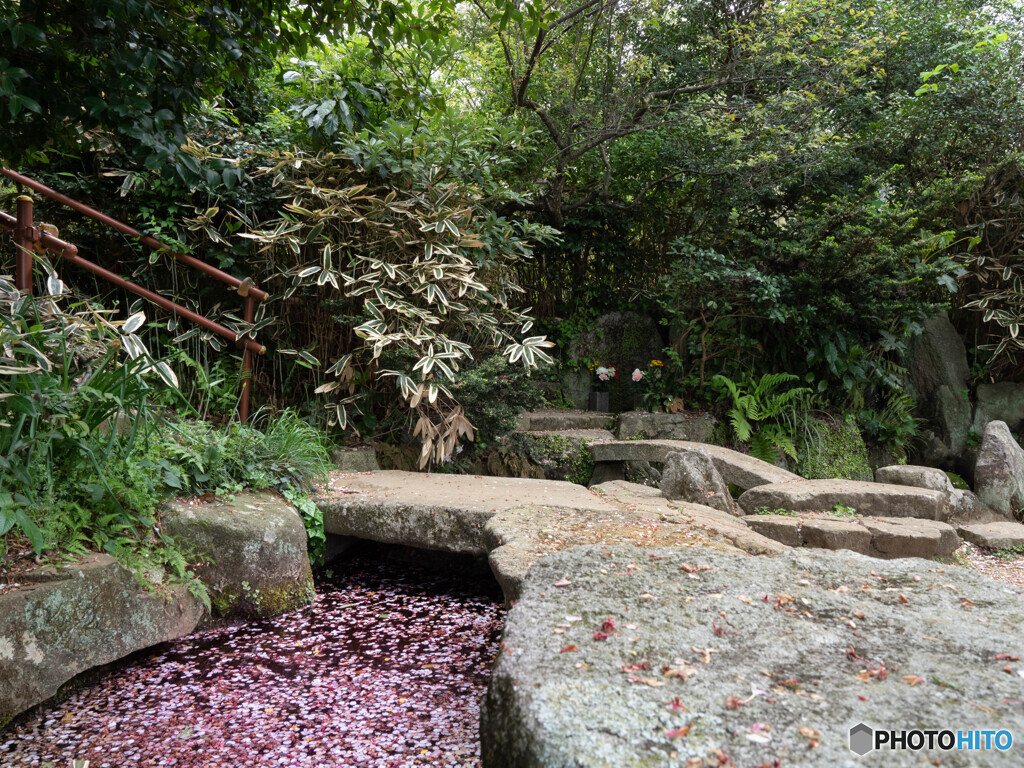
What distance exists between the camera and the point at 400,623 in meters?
2.58

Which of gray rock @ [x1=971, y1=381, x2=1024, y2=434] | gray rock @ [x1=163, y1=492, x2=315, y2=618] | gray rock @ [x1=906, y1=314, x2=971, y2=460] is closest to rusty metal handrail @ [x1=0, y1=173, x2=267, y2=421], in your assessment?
gray rock @ [x1=163, y1=492, x2=315, y2=618]

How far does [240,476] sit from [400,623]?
1.01 m

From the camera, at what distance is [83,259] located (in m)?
3.27

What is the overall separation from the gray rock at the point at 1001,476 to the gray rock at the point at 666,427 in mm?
1917

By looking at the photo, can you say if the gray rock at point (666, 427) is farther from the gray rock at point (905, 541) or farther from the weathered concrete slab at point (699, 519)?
the gray rock at point (905, 541)

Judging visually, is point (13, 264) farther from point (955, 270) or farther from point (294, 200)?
point (955, 270)

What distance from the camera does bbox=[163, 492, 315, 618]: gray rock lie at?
8.04ft

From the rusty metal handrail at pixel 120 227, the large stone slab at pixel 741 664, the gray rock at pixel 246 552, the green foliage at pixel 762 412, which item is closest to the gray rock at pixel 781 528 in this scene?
the large stone slab at pixel 741 664

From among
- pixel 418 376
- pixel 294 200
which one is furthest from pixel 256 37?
pixel 418 376

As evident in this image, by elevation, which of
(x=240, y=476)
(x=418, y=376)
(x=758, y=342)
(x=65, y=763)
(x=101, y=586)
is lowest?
(x=65, y=763)

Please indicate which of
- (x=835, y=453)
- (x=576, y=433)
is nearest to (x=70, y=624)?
(x=576, y=433)

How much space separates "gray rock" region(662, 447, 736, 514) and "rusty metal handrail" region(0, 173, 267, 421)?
2.41 m

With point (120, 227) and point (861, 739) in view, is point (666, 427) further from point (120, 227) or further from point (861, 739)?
point (861, 739)

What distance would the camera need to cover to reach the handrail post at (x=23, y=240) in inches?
105
